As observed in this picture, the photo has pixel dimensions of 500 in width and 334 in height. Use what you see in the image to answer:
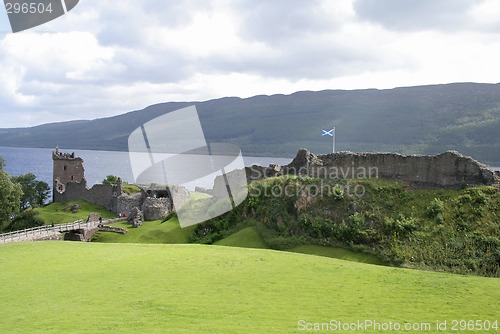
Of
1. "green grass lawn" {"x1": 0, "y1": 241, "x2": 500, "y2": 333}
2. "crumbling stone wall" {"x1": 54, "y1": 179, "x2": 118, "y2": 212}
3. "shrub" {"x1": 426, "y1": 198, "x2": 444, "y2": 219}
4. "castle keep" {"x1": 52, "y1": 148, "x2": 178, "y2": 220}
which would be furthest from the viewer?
"crumbling stone wall" {"x1": 54, "y1": 179, "x2": 118, "y2": 212}

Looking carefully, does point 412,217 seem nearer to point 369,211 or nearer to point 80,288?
point 369,211

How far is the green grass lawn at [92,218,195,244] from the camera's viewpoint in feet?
128

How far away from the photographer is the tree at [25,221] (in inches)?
2258

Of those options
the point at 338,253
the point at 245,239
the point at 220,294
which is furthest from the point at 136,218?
the point at 220,294

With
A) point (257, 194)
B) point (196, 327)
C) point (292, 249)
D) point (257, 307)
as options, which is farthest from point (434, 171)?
point (196, 327)

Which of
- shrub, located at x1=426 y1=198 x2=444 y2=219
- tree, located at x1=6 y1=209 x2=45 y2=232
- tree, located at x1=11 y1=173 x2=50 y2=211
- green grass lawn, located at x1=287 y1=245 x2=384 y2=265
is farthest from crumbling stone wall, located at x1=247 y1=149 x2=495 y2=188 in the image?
tree, located at x1=11 y1=173 x2=50 y2=211

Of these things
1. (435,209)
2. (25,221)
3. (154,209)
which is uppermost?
(435,209)

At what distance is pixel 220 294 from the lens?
58.5ft

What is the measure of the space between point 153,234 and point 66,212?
84.7ft

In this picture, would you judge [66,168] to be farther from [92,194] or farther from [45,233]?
[45,233]

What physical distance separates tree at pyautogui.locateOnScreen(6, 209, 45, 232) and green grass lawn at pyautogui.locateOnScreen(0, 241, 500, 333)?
3419cm

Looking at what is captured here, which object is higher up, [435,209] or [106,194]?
[435,209]

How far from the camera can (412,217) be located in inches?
1095

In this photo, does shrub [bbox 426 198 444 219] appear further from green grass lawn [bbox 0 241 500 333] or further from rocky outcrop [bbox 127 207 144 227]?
rocky outcrop [bbox 127 207 144 227]
